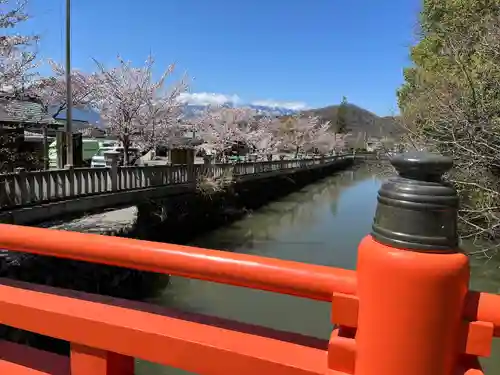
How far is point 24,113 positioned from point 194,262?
56.7 ft

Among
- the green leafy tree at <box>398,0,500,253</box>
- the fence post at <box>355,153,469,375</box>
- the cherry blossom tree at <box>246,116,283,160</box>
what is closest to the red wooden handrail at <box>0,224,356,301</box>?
the fence post at <box>355,153,469,375</box>

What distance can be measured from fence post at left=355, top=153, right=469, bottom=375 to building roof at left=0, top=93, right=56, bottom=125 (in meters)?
14.6

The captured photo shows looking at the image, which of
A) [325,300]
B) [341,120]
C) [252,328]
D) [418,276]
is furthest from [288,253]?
[341,120]

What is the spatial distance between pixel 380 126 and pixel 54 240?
1496 centimetres

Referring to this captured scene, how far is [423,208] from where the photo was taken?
1.07 metres

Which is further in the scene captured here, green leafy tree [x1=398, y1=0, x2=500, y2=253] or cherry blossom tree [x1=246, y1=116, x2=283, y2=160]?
cherry blossom tree [x1=246, y1=116, x2=283, y2=160]

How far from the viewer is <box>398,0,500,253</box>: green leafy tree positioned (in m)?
8.37

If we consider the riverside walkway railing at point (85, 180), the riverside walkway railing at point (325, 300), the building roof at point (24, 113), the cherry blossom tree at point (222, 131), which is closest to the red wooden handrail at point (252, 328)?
the riverside walkway railing at point (325, 300)

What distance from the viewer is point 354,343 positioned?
1.19 meters

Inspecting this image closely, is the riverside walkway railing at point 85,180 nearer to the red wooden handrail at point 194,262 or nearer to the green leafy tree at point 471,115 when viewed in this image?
the red wooden handrail at point 194,262

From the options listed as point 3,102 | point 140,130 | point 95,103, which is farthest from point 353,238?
point 95,103

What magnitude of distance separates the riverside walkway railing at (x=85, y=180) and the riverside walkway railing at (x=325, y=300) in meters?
7.55

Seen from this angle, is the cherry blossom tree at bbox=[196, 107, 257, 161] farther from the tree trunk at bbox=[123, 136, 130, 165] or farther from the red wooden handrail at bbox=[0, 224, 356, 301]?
the red wooden handrail at bbox=[0, 224, 356, 301]

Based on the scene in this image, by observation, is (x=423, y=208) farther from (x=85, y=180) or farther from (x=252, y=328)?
(x=85, y=180)
